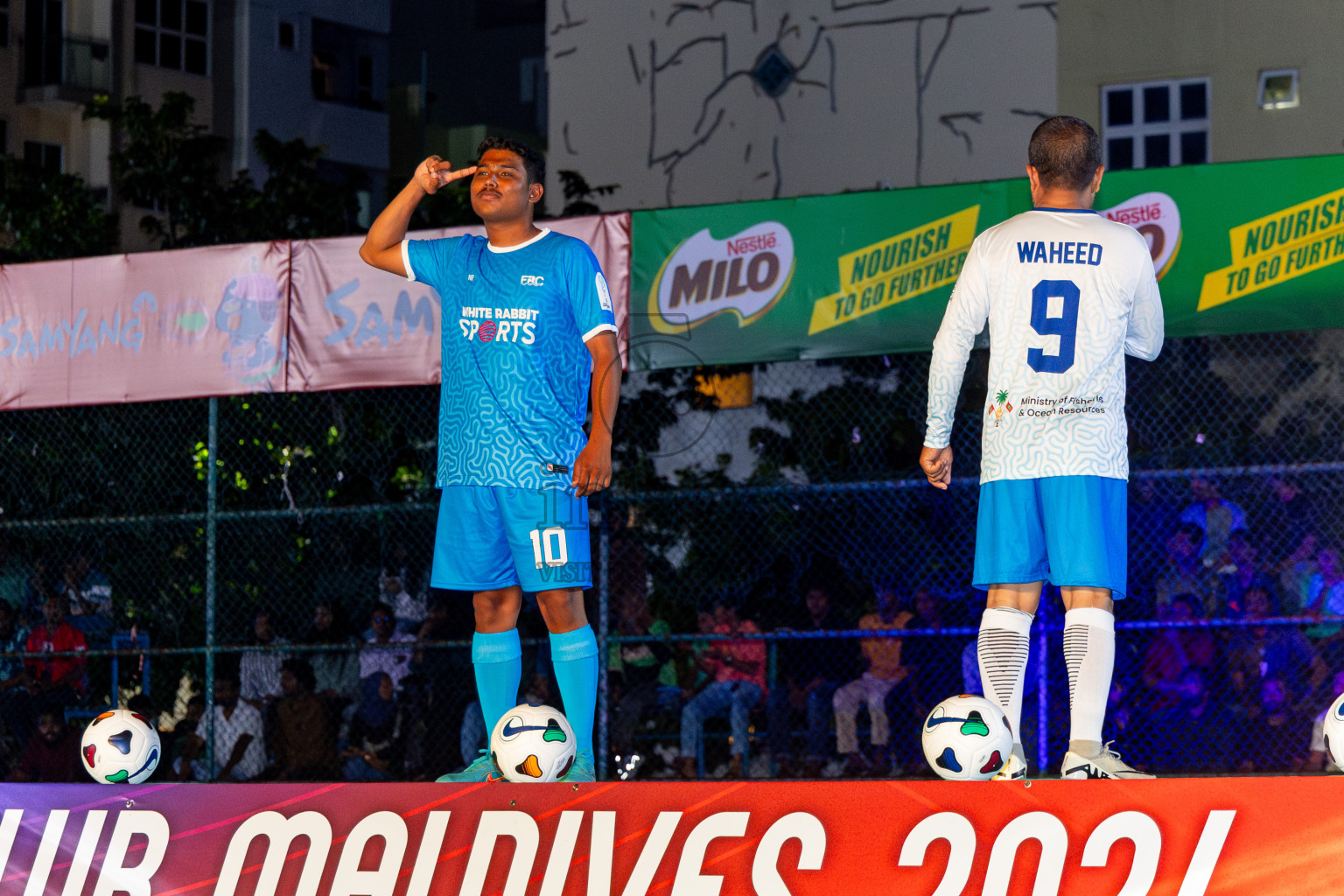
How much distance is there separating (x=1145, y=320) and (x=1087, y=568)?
775mm

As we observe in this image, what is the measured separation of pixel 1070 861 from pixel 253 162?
23423 millimetres

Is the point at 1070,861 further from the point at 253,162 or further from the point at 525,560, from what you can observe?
the point at 253,162

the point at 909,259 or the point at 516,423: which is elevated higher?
the point at 909,259

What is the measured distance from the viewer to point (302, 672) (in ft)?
28.7

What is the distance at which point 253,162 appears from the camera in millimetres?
24938

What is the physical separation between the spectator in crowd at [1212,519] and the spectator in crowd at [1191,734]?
70cm

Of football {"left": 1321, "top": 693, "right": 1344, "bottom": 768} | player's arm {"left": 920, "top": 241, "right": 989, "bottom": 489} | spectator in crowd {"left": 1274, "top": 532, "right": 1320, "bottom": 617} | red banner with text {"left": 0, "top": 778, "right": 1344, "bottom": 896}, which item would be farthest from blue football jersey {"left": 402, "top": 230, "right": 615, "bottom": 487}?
spectator in crowd {"left": 1274, "top": 532, "right": 1320, "bottom": 617}

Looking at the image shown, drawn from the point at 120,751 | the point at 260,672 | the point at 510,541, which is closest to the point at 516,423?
the point at 510,541

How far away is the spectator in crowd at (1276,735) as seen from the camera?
24.4 ft

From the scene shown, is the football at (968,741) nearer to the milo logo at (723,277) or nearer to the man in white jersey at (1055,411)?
the man in white jersey at (1055,411)

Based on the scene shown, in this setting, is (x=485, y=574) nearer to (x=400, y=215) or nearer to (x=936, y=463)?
(x=400, y=215)

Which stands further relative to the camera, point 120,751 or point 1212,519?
point 1212,519

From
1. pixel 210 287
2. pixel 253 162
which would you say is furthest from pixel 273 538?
pixel 253 162

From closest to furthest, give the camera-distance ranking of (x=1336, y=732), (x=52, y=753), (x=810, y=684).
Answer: (x=1336, y=732)
(x=810, y=684)
(x=52, y=753)
